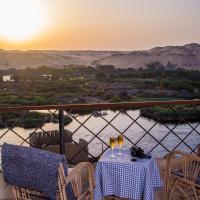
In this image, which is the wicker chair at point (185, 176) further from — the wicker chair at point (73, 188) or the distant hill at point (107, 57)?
the distant hill at point (107, 57)

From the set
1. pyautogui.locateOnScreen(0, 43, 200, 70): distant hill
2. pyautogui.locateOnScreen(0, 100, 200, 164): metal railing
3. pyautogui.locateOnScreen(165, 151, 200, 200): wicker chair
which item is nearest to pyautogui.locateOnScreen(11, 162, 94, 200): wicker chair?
pyautogui.locateOnScreen(165, 151, 200, 200): wicker chair

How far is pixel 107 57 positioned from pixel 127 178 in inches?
276

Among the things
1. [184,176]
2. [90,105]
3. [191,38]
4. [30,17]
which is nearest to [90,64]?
[30,17]

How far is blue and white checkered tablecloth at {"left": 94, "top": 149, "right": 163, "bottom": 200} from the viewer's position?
2.67 m

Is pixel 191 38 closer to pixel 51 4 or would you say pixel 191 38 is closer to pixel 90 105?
pixel 51 4

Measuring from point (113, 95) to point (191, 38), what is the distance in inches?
100

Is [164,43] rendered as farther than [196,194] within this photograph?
Yes

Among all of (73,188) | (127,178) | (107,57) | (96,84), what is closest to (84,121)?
(127,178)

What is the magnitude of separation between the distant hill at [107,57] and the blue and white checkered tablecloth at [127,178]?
6.09m

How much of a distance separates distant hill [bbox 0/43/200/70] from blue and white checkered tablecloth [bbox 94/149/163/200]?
609cm

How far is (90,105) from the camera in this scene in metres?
3.79

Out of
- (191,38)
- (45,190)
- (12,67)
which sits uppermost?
(191,38)

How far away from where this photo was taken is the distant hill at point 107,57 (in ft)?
29.3

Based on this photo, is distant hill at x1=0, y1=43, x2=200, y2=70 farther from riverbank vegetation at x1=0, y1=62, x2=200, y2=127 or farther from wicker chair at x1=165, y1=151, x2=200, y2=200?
wicker chair at x1=165, y1=151, x2=200, y2=200
